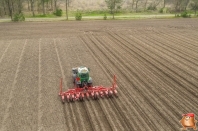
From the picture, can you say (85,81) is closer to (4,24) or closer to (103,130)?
(103,130)

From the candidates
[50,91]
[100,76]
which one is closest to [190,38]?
[100,76]

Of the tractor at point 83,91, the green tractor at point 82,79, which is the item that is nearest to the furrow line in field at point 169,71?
the tractor at point 83,91

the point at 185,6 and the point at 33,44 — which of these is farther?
the point at 185,6

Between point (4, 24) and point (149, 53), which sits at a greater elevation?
point (4, 24)

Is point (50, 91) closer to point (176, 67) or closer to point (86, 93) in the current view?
point (86, 93)

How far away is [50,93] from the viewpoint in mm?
17172

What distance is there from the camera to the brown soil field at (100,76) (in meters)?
14.2

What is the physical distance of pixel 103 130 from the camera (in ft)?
43.7

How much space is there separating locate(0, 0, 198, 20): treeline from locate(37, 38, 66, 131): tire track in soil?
24.2m

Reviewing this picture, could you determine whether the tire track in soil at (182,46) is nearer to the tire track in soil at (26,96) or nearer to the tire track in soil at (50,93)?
the tire track in soil at (50,93)

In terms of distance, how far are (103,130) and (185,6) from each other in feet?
187

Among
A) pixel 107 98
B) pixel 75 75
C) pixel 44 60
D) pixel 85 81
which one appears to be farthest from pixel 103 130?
pixel 44 60

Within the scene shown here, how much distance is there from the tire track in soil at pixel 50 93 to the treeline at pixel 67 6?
24247mm

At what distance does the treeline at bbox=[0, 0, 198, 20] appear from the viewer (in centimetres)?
4891
